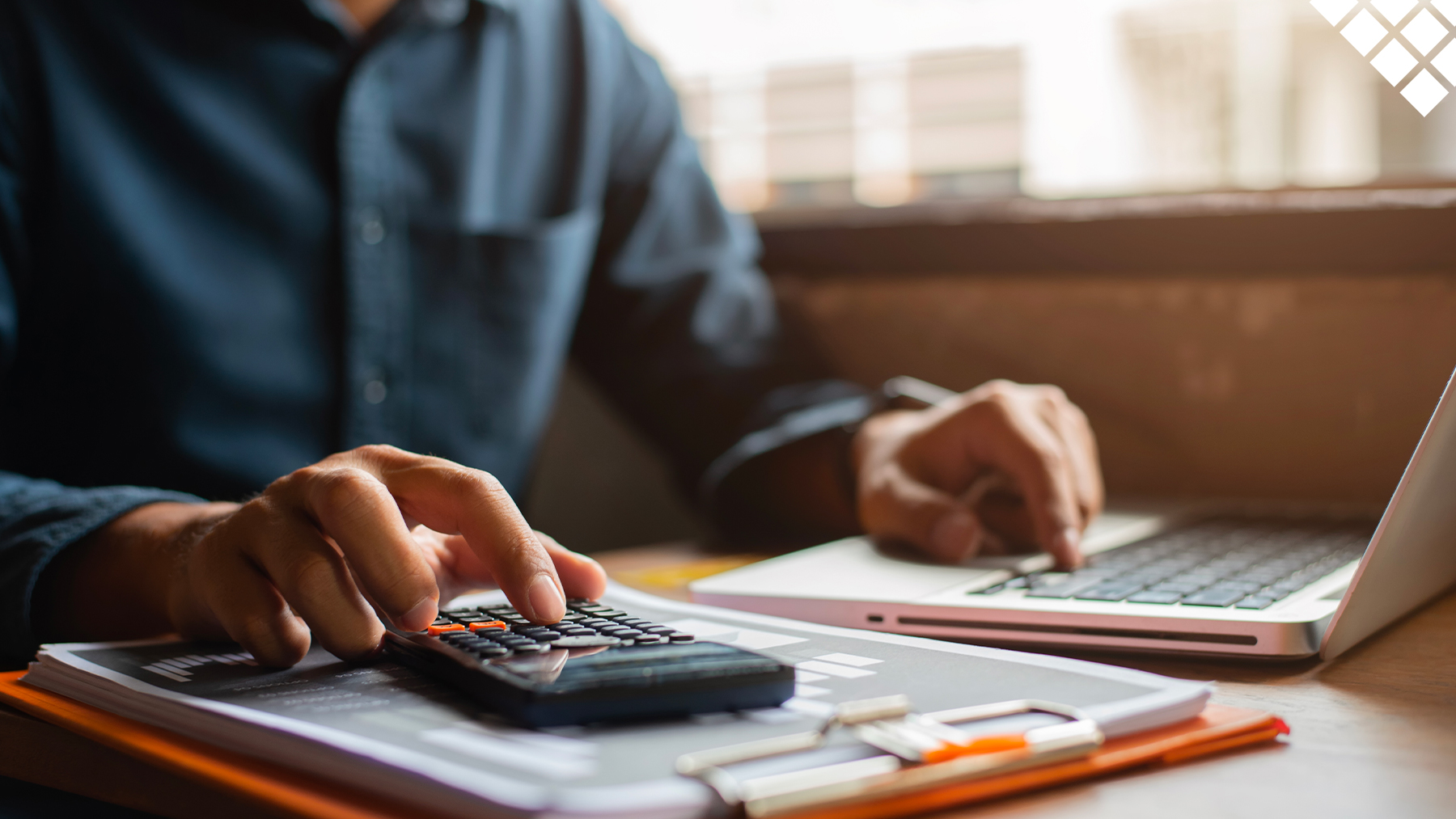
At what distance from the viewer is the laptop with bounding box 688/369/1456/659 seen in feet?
1.48

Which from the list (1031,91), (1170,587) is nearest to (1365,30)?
(1170,587)

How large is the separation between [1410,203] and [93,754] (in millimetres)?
942

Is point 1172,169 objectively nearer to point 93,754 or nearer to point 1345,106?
point 1345,106

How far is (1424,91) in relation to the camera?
458 millimetres

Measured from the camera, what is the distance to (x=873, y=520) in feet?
2.43

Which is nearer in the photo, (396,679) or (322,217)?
(396,679)

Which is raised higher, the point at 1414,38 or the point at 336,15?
the point at 336,15

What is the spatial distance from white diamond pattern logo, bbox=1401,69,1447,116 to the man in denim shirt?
27 cm

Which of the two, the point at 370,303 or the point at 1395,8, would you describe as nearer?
the point at 1395,8

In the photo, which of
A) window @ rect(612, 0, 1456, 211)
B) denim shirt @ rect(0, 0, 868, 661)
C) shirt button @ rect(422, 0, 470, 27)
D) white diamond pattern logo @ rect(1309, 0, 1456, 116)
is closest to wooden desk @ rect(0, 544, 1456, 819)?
white diamond pattern logo @ rect(1309, 0, 1456, 116)

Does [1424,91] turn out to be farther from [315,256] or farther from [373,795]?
[315,256]

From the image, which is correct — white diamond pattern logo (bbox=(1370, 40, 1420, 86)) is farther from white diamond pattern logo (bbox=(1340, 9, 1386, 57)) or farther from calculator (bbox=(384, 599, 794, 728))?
calculator (bbox=(384, 599, 794, 728))

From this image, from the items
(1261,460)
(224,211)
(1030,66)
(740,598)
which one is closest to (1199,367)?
(1261,460)

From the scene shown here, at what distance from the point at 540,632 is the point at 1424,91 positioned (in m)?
0.42
